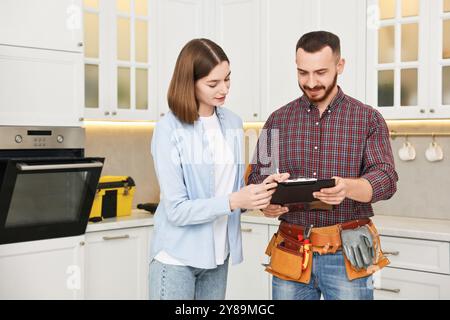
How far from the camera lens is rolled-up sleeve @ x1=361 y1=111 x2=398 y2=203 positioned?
75.3 inches

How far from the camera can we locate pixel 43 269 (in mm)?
3195

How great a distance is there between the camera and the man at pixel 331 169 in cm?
194

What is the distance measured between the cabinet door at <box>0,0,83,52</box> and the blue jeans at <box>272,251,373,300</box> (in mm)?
1922

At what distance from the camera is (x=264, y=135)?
84.2 inches

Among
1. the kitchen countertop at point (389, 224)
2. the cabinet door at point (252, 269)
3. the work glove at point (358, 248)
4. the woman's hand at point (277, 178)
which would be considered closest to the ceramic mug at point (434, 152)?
the kitchen countertop at point (389, 224)

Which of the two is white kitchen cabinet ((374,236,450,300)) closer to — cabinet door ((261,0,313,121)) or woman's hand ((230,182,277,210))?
cabinet door ((261,0,313,121))

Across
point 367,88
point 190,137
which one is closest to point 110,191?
point 367,88

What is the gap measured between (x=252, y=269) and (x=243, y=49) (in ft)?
4.41

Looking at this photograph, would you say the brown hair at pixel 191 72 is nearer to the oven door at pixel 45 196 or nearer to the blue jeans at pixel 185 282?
the blue jeans at pixel 185 282

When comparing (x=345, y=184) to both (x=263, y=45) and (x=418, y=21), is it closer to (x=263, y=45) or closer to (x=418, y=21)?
(x=418, y=21)

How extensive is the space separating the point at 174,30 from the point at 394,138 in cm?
149

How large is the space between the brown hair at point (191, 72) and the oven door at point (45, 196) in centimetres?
134

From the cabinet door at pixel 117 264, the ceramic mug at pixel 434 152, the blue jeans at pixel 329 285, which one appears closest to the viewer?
the blue jeans at pixel 329 285

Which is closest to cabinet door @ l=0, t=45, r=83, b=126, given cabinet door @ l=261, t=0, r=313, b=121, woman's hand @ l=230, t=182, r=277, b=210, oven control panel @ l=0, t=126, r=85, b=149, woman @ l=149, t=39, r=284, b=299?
oven control panel @ l=0, t=126, r=85, b=149
